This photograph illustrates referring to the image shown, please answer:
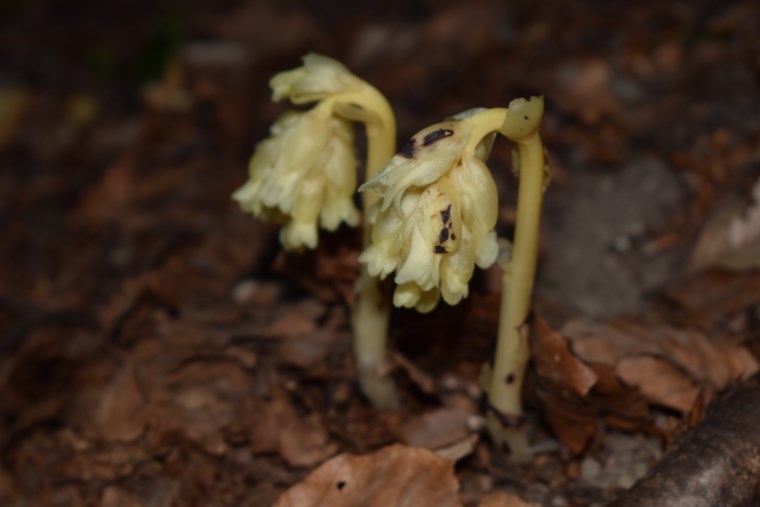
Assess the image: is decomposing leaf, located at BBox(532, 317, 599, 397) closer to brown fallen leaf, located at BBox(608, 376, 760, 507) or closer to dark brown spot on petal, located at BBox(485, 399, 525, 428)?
dark brown spot on petal, located at BBox(485, 399, 525, 428)

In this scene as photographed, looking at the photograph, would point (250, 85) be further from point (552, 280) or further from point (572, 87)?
point (552, 280)

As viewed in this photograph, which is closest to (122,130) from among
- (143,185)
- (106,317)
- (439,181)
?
(143,185)

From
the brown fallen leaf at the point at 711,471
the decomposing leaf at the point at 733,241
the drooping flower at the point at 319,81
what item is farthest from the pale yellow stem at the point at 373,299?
the decomposing leaf at the point at 733,241

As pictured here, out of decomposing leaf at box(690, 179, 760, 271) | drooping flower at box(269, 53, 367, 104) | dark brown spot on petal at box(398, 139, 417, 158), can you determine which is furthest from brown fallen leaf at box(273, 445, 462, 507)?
decomposing leaf at box(690, 179, 760, 271)

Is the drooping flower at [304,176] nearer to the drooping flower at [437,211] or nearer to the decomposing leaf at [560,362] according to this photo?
the drooping flower at [437,211]

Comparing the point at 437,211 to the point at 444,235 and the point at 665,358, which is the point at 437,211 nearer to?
the point at 444,235

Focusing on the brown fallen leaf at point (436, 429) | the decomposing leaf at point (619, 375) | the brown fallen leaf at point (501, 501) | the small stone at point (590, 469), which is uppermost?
the decomposing leaf at point (619, 375)
